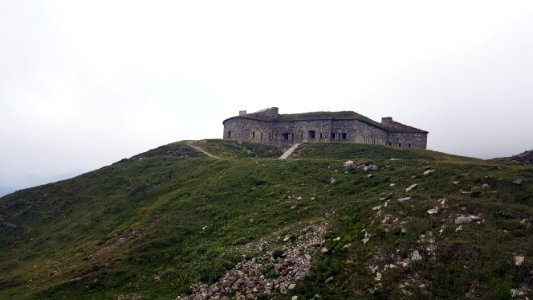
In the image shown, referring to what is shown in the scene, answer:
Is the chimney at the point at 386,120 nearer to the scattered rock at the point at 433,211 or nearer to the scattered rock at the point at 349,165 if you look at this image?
the scattered rock at the point at 349,165

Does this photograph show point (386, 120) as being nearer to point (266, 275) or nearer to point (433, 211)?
point (433, 211)

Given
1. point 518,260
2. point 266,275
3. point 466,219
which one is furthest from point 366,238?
point 518,260

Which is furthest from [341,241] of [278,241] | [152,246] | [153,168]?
[153,168]

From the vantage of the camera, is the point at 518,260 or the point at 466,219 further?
the point at 466,219

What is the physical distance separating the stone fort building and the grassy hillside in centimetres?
2485

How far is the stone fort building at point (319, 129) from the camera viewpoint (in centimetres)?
6431

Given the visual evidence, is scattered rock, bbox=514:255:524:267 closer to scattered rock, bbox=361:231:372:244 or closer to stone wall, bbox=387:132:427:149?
scattered rock, bbox=361:231:372:244

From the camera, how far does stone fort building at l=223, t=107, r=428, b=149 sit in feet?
211

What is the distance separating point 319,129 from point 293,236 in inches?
1737

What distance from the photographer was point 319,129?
65.9 m

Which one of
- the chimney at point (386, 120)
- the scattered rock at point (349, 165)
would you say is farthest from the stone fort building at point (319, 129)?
the scattered rock at point (349, 165)

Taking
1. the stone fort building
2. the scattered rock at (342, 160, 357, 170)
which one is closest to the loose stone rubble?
the scattered rock at (342, 160, 357, 170)

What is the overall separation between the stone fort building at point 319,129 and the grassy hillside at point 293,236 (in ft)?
81.5

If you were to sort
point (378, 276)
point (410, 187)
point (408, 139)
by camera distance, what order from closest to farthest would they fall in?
point (378, 276)
point (410, 187)
point (408, 139)
